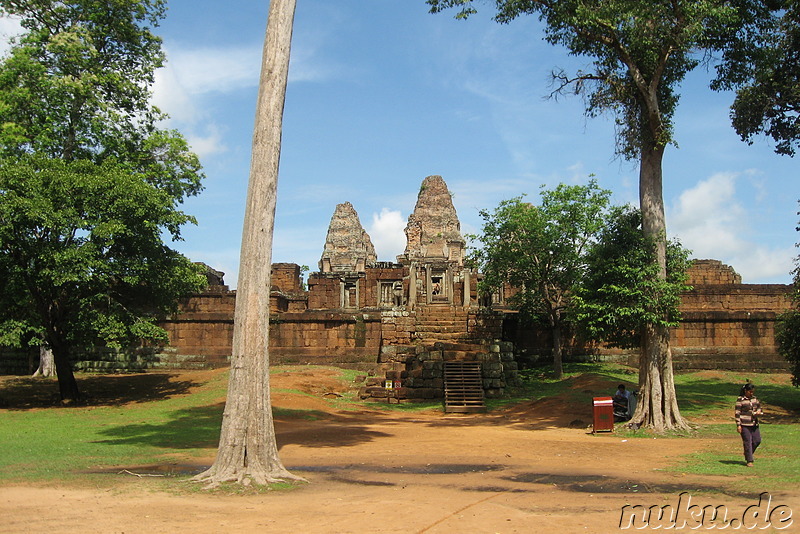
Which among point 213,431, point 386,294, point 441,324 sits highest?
point 386,294

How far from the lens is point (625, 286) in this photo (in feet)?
44.1

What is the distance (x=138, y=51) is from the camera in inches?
808

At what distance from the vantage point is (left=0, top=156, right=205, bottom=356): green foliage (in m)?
16.0

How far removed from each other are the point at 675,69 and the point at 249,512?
12.6 metres

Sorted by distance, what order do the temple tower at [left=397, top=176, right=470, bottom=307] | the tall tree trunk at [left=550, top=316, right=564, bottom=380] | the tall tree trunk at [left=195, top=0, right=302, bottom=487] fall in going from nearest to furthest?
the tall tree trunk at [left=195, top=0, right=302, bottom=487] < the tall tree trunk at [left=550, top=316, right=564, bottom=380] < the temple tower at [left=397, top=176, right=470, bottom=307]

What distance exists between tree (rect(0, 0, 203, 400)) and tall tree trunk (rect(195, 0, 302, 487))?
873 cm

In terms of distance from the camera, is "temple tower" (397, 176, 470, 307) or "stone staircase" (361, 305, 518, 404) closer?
"stone staircase" (361, 305, 518, 404)

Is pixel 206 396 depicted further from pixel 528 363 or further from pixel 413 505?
pixel 413 505

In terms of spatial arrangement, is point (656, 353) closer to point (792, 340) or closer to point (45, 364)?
point (792, 340)

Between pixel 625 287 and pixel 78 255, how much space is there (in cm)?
1187

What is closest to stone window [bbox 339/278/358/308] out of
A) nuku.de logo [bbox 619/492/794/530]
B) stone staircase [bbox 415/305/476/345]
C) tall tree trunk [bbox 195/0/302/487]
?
stone staircase [bbox 415/305/476/345]


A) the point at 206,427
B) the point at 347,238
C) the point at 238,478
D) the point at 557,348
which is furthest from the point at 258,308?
the point at 347,238

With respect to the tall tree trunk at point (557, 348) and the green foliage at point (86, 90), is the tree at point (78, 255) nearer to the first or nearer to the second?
the green foliage at point (86, 90)

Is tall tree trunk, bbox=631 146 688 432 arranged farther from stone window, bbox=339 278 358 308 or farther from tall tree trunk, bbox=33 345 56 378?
tall tree trunk, bbox=33 345 56 378
